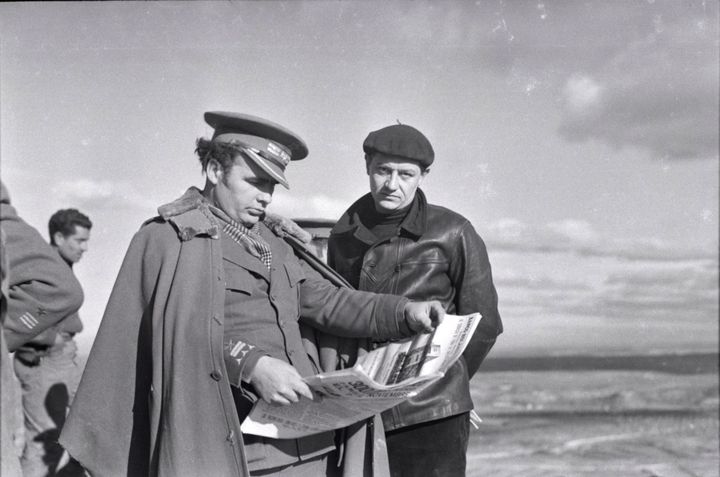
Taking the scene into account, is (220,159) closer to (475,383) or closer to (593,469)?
(593,469)

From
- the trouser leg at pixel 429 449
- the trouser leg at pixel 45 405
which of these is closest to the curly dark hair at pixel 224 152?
the trouser leg at pixel 429 449

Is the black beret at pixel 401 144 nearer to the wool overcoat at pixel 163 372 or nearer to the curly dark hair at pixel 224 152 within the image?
the curly dark hair at pixel 224 152

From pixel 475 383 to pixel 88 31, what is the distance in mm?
15849

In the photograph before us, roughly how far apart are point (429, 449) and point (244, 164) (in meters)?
1.32

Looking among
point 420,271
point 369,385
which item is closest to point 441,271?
point 420,271

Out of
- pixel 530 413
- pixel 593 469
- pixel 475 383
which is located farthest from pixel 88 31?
pixel 475 383

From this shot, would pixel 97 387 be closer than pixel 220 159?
Yes

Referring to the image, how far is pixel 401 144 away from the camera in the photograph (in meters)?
3.49

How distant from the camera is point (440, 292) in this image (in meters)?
3.49

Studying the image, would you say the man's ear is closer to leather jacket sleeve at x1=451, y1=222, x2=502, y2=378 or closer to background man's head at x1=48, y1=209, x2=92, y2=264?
leather jacket sleeve at x1=451, y1=222, x2=502, y2=378

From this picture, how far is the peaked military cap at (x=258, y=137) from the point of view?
3080 millimetres

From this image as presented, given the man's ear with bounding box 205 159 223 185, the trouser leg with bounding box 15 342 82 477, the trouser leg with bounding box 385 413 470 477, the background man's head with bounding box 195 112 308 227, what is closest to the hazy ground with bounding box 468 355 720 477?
the trouser leg with bounding box 15 342 82 477

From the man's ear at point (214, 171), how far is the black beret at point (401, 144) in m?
0.72

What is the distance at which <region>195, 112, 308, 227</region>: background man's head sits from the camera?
121 inches
